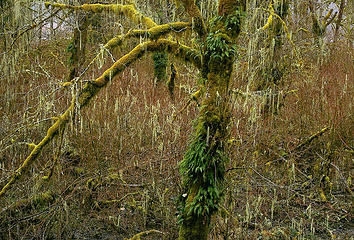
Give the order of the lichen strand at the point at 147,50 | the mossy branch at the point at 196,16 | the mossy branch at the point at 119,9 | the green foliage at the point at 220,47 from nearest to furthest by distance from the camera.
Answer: the green foliage at the point at 220,47, the mossy branch at the point at 196,16, the lichen strand at the point at 147,50, the mossy branch at the point at 119,9

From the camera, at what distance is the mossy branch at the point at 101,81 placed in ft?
11.6

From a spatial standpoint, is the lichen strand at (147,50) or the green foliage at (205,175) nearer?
the green foliage at (205,175)

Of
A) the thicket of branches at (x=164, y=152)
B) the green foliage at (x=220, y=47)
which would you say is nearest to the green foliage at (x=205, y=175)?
the thicket of branches at (x=164, y=152)

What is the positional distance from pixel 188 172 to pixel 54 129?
4.75ft

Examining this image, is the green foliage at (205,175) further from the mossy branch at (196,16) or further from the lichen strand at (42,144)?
the lichen strand at (42,144)

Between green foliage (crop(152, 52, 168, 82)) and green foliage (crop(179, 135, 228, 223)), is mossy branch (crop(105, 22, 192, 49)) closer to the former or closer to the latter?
green foliage (crop(179, 135, 228, 223))

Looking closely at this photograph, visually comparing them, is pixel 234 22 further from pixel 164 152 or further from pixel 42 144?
pixel 164 152

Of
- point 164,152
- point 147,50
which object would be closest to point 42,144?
point 147,50

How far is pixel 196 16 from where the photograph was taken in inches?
148

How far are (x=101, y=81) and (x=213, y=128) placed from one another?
1331mm

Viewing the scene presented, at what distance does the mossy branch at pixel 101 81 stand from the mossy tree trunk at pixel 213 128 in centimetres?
49

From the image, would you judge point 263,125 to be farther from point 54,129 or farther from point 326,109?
point 54,129

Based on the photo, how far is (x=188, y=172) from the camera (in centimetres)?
364

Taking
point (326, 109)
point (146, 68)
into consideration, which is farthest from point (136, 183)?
point (146, 68)
